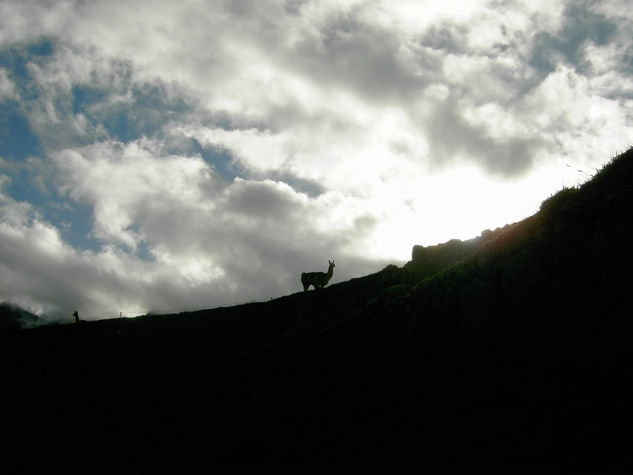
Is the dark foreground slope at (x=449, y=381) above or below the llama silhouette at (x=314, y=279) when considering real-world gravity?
below

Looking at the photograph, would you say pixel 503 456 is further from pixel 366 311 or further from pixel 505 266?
pixel 366 311

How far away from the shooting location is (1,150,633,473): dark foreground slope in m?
7.31

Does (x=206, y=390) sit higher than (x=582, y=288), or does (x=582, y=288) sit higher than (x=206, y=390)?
(x=582, y=288)

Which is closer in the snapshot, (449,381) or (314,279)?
(449,381)

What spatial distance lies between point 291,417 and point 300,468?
2.48 metres

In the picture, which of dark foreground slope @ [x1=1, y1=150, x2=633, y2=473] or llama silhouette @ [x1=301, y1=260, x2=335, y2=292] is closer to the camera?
dark foreground slope @ [x1=1, y1=150, x2=633, y2=473]

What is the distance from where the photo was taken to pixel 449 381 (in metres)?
9.74

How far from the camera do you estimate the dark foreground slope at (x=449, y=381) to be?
7.31 metres

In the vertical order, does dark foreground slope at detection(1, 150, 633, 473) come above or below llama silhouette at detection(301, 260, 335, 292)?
below

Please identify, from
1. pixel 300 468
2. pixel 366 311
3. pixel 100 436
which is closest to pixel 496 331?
pixel 366 311

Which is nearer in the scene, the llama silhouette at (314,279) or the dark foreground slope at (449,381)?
the dark foreground slope at (449,381)

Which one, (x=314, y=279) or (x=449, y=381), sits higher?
(x=314, y=279)

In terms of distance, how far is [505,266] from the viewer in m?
9.95

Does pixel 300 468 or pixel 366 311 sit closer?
pixel 300 468
